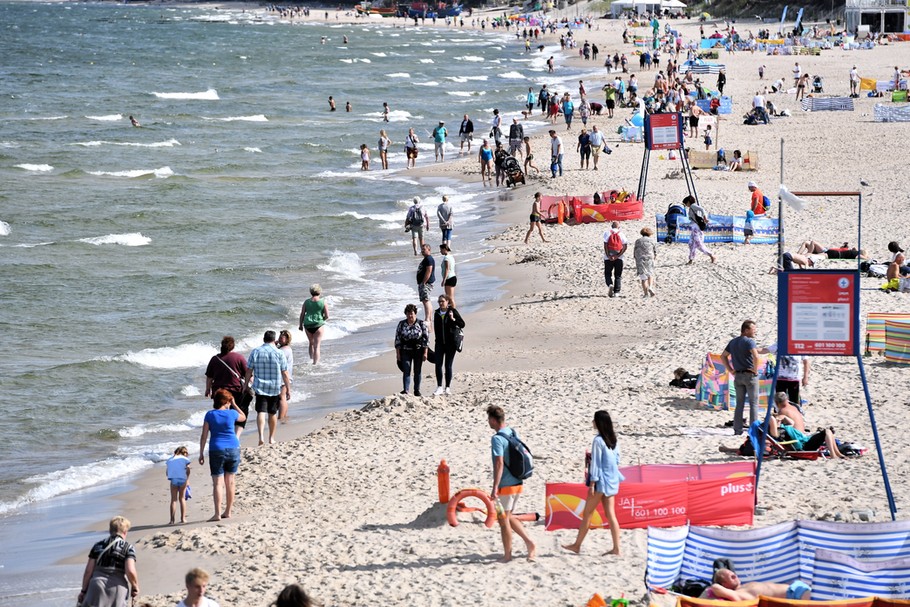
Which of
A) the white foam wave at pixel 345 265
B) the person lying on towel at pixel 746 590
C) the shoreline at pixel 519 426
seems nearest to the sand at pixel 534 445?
the shoreline at pixel 519 426

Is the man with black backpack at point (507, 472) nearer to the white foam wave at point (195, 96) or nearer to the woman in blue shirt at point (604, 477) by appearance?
the woman in blue shirt at point (604, 477)

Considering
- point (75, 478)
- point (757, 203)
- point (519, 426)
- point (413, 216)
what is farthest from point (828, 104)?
point (75, 478)

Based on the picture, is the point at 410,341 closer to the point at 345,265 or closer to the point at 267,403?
the point at 267,403

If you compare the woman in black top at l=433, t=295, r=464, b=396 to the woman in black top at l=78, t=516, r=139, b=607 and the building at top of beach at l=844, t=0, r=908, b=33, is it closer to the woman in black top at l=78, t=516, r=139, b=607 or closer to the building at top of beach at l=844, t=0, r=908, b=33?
the woman in black top at l=78, t=516, r=139, b=607

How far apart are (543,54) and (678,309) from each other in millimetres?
72120

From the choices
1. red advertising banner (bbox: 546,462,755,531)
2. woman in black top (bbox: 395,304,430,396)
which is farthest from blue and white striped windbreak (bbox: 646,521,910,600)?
woman in black top (bbox: 395,304,430,396)

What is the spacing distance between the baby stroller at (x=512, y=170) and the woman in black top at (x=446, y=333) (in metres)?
17.5

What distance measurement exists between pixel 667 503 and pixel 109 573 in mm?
4302

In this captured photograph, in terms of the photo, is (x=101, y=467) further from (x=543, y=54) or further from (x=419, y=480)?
(x=543, y=54)

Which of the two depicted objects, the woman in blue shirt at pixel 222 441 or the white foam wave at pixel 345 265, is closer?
the woman in blue shirt at pixel 222 441

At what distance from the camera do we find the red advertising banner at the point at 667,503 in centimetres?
960

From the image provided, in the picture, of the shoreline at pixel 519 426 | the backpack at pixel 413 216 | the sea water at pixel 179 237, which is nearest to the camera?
the shoreline at pixel 519 426

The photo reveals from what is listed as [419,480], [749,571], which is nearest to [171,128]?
[419,480]

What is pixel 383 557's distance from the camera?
959cm
